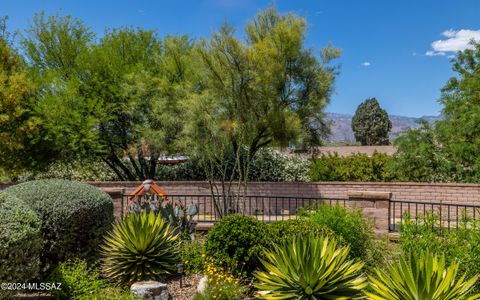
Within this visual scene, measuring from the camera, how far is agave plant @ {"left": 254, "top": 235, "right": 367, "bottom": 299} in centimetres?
562

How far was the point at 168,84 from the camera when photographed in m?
18.5

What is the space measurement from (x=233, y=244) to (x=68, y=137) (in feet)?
39.1

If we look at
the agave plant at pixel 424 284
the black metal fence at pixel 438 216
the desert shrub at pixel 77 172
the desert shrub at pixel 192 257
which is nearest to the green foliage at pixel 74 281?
A: the desert shrub at pixel 192 257

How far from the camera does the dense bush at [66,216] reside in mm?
7508

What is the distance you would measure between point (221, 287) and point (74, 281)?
2702 millimetres

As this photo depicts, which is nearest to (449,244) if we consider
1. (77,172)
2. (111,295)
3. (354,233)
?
(354,233)

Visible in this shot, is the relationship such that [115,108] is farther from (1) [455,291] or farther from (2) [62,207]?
(1) [455,291]

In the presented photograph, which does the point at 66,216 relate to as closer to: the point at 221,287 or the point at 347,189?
the point at 221,287

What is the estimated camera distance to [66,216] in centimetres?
758

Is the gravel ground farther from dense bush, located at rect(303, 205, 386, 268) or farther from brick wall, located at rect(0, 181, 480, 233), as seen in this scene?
brick wall, located at rect(0, 181, 480, 233)

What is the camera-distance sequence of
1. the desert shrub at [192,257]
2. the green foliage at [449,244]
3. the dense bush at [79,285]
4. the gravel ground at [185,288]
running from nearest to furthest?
the green foliage at [449,244] < the dense bush at [79,285] < the gravel ground at [185,288] < the desert shrub at [192,257]

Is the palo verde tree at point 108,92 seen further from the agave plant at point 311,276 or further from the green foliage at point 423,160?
the agave plant at point 311,276

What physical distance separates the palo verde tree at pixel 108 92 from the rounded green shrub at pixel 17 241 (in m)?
10.8

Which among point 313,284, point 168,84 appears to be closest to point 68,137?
point 168,84
